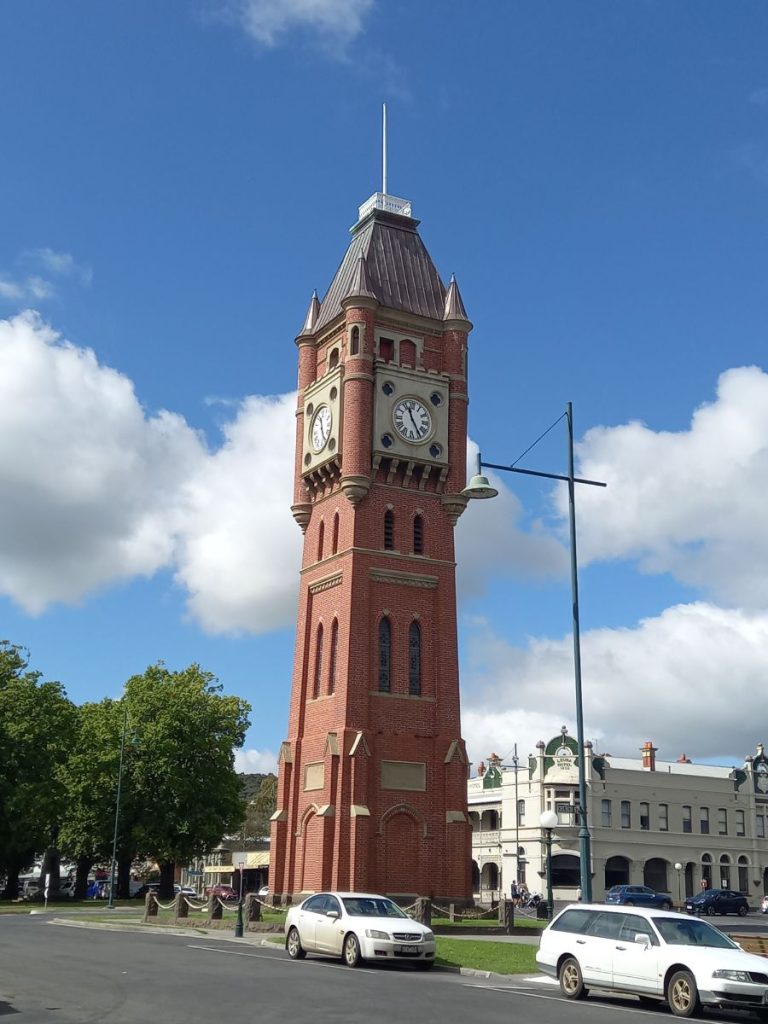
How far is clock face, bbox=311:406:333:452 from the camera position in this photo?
49.8 metres

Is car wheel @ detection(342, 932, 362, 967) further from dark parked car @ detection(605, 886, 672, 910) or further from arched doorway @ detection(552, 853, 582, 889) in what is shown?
arched doorway @ detection(552, 853, 582, 889)

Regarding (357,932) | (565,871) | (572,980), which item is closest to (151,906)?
(357,932)

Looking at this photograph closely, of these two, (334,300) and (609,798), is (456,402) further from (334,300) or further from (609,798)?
(609,798)

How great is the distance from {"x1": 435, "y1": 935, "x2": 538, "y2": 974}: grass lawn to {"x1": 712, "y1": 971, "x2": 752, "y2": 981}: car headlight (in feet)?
22.0

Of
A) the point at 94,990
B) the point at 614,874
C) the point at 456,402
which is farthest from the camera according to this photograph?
the point at 614,874

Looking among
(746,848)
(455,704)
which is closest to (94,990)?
(455,704)

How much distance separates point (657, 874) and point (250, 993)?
6482cm

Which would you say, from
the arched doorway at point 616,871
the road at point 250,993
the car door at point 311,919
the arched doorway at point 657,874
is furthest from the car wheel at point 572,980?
the arched doorway at point 657,874

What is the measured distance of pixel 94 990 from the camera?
58.1 ft

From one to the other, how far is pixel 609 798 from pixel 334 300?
4008 centimetres

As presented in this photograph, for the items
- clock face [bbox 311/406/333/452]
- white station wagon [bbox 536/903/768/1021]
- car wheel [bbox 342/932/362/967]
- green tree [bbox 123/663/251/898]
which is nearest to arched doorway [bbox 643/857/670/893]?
green tree [bbox 123/663/251/898]

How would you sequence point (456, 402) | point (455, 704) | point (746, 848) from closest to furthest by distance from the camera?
point (455, 704) → point (456, 402) → point (746, 848)

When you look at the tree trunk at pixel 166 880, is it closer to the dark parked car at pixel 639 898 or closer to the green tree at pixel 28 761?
the green tree at pixel 28 761

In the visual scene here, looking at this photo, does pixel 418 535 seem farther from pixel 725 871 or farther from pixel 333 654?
pixel 725 871
